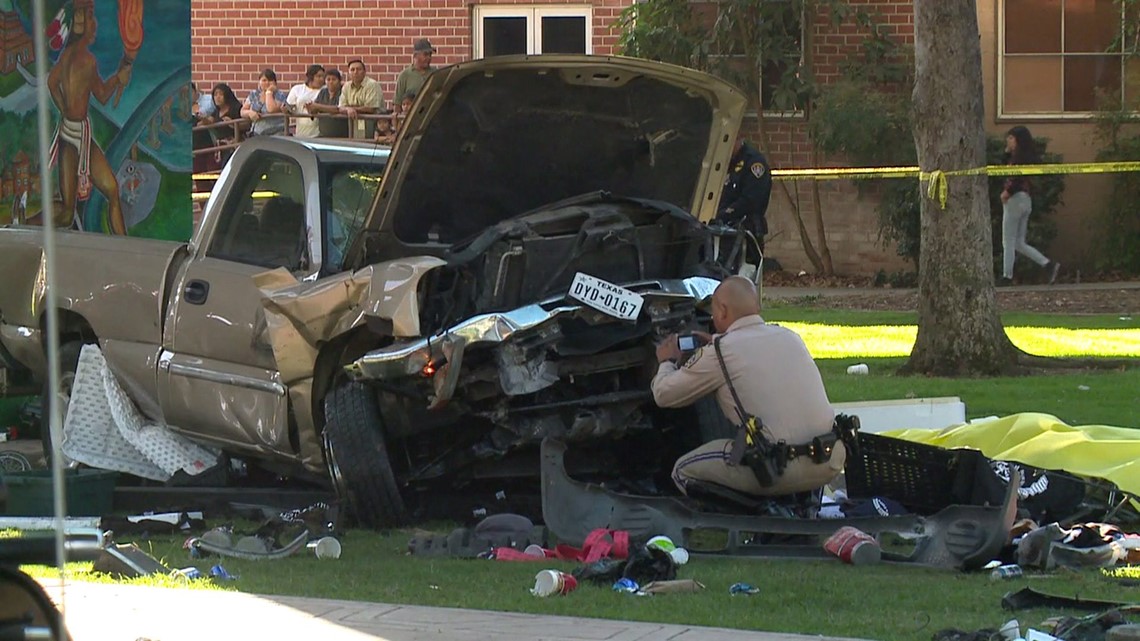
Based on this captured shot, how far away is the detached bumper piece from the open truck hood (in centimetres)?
156

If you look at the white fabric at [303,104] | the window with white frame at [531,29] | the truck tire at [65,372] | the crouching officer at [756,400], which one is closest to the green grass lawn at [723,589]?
the crouching officer at [756,400]

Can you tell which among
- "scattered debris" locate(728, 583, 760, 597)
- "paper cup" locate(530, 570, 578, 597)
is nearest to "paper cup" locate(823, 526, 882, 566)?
"scattered debris" locate(728, 583, 760, 597)

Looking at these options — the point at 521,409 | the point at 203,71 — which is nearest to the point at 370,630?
the point at 521,409

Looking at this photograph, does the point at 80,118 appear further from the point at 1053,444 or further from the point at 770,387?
the point at 1053,444

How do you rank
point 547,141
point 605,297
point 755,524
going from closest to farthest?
point 755,524, point 605,297, point 547,141

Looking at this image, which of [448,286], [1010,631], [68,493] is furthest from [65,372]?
[1010,631]

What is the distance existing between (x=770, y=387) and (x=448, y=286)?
158cm

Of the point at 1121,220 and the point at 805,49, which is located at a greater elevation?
the point at 805,49

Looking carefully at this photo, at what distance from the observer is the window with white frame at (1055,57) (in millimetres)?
22141

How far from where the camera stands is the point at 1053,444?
29.4 feet

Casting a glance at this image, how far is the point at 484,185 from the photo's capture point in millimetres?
8789

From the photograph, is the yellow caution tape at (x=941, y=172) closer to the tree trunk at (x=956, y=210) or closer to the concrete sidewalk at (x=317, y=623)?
the tree trunk at (x=956, y=210)

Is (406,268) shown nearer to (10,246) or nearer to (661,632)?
(661,632)

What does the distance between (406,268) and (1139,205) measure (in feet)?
50.1
